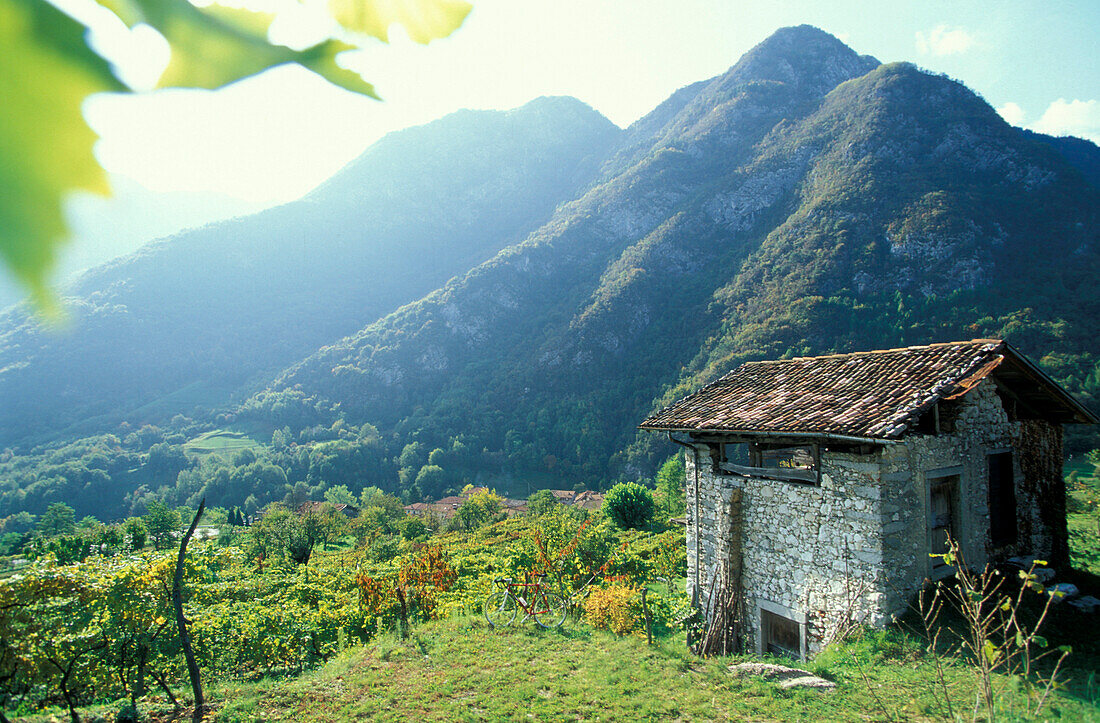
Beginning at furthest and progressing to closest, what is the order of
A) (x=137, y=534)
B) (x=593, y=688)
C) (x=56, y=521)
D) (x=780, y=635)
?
1. (x=56, y=521)
2. (x=137, y=534)
3. (x=780, y=635)
4. (x=593, y=688)

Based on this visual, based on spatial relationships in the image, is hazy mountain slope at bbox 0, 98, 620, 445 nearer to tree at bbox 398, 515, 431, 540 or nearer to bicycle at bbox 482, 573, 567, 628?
tree at bbox 398, 515, 431, 540

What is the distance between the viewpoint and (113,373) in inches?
266

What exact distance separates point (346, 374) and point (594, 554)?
9187 centimetres

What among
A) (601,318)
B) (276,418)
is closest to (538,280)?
(601,318)

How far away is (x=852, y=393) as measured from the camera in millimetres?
8695

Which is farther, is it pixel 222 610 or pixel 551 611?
pixel 551 611

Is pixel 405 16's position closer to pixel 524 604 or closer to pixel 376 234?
pixel 524 604

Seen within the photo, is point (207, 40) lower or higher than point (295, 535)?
higher

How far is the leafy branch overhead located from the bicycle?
10.9 metres

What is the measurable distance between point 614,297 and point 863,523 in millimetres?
80536

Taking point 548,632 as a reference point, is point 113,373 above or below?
above

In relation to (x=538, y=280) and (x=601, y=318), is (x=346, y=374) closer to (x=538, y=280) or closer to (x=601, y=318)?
(x=538, y=280)

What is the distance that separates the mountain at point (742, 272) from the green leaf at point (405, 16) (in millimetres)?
53064

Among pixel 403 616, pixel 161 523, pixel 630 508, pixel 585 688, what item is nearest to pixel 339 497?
pixel 161 523
